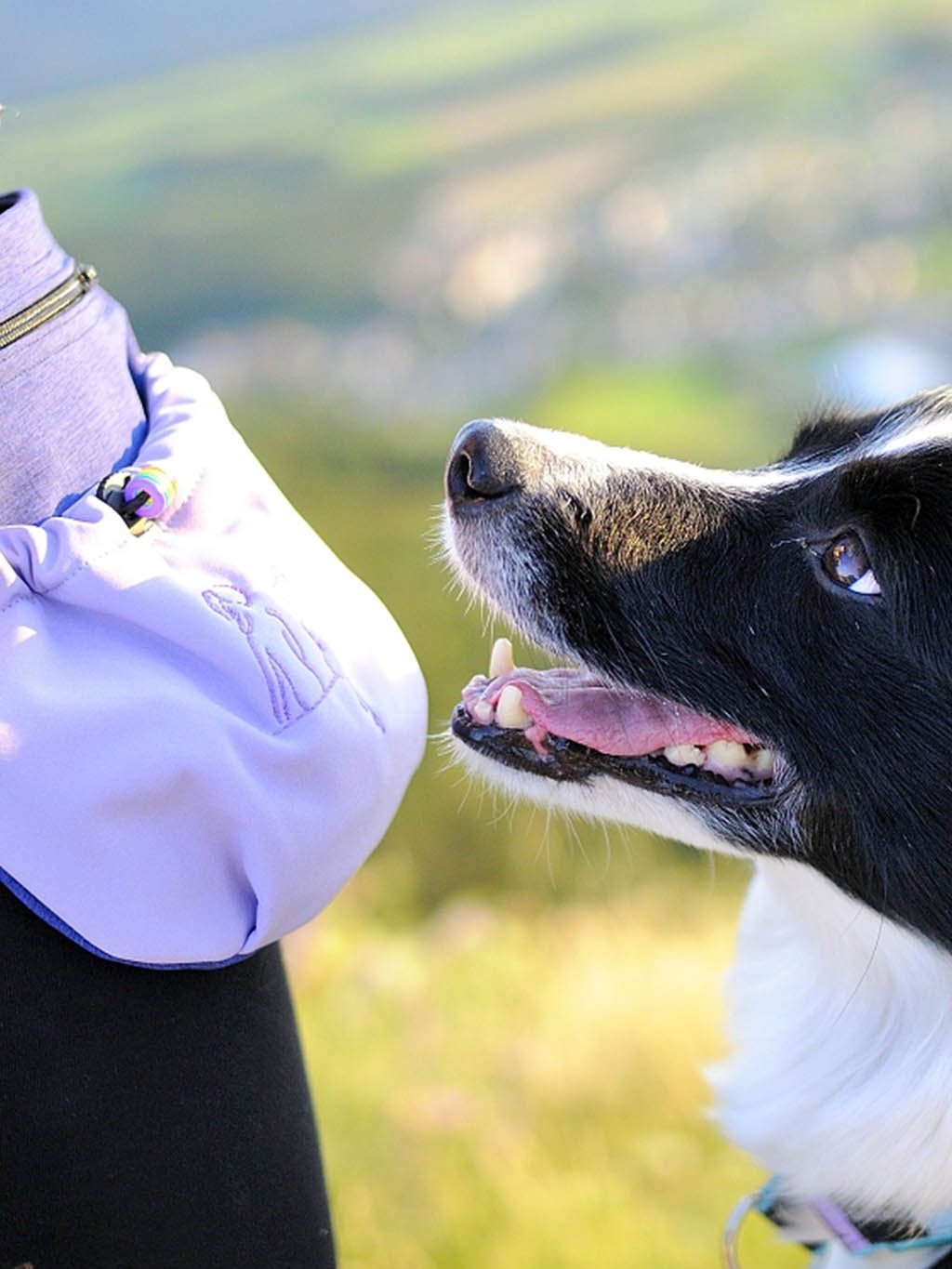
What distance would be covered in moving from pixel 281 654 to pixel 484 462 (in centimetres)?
61

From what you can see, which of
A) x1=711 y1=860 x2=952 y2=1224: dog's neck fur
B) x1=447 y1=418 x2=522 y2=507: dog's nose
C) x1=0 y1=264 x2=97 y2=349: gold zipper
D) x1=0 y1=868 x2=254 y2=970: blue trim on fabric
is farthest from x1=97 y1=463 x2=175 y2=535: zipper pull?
x1=711 y1=860 x2=952 y2=1224: dog's neck fur

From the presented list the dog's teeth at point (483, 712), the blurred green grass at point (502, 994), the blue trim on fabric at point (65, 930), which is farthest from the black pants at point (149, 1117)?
the blurred green grass at point (502, 994)

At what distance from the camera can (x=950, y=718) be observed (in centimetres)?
157

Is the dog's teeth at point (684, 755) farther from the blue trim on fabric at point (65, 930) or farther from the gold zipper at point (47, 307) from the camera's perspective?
the gold zipper at point (47, 307)

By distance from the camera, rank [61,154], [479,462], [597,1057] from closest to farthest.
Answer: [479,462]
[597,1057]
[61,154]

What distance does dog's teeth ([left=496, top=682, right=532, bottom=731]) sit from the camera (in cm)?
169

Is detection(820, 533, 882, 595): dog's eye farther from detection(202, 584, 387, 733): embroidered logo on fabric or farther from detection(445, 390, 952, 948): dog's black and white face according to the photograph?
detection(202, 584, 387, 733): embroidered logo on fabric

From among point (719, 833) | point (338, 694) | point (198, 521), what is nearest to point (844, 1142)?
point (719, 833)

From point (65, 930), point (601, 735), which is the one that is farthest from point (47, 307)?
point (601, 735)

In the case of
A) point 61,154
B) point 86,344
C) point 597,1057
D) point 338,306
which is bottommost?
point 597,1057

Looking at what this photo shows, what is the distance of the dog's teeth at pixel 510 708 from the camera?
5.54ft

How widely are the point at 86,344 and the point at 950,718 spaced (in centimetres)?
107

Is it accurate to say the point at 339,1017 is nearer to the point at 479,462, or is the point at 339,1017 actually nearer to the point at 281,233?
the point at 479,462

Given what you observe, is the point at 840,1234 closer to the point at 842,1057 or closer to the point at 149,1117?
the point at 842,1057
